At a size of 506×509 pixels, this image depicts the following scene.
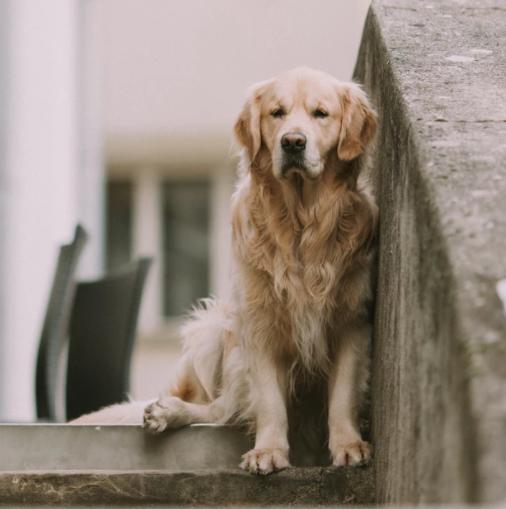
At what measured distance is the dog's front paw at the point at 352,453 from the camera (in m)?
3.09

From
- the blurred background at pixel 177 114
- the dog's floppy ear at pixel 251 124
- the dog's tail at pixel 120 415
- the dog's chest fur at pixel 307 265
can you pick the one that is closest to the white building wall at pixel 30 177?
the blurred background at pixel 177 114

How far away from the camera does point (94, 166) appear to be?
10039 millimetres

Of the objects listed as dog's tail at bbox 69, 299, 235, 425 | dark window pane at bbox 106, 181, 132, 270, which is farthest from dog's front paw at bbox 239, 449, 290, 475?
dark window pane at bbox 106, 181, 132, 270

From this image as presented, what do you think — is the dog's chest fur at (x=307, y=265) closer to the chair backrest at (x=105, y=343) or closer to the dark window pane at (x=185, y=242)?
the chair backrest at (x=105, y=343)

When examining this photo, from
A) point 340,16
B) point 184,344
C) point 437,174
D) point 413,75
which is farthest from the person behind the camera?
point 340,16

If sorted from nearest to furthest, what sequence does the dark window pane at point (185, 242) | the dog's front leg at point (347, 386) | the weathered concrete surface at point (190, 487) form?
the weathered concrete surface at point (190, 487) < the dog's front leg at point (347, 386) < the dark window pane at point (185, 242)

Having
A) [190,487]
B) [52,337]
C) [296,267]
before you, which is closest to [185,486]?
[190,487]

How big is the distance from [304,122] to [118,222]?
10200mm

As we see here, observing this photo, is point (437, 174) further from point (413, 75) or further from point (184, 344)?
point (184, 344)

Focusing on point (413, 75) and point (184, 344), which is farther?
point (184, 344)

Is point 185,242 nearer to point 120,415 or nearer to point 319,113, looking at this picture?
point 120,415

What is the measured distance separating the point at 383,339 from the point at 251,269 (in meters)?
0.60

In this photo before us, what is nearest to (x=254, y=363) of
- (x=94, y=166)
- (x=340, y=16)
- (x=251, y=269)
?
(x=251, y=269)

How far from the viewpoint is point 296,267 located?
135 inches
